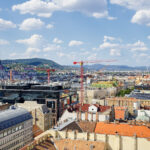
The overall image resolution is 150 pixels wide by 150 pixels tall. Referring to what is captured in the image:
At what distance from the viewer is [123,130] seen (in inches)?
2867

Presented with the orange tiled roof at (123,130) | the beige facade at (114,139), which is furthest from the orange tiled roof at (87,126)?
the beige facade at (114,139)

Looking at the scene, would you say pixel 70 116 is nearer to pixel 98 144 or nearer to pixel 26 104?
pixel 26 104

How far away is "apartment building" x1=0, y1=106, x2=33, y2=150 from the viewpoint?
71.8 meters

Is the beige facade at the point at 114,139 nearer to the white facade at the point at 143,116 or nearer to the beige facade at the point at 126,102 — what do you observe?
the white facade at the point at 143,116

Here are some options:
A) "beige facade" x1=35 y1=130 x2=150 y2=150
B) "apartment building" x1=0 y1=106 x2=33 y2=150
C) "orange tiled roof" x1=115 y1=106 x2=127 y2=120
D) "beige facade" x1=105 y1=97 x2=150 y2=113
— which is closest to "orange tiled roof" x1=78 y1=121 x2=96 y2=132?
"beige facade" x1=35 y1=130 x2=150 y2=150

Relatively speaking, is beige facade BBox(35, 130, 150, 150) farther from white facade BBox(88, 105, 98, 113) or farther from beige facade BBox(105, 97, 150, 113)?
beige facade BBox(105, 97, 150, 113)

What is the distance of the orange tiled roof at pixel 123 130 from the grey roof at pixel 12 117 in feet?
84.9

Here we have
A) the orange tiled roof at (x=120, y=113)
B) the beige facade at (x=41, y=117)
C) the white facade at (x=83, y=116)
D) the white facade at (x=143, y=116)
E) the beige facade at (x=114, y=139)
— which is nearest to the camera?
the beige facade at (x=114, y=139)

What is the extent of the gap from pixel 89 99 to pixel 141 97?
40.6 meters

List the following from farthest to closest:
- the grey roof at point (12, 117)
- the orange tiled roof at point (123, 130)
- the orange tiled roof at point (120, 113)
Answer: the orange tiled roof at point (120, 113), the grey roof at point (12, 117), the orange tiled roof at point (123, 130)

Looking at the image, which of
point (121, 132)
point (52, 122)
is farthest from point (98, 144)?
point (52, 122)

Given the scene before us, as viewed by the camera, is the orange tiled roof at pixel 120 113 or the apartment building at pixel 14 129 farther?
the orange tiled roof at pixel 120 113

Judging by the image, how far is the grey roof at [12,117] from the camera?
240 ft

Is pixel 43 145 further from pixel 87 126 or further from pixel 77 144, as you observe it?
pixel 87 126
